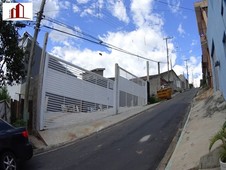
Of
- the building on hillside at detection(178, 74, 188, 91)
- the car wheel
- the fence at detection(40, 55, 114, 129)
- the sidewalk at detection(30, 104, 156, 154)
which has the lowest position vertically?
the car wheel

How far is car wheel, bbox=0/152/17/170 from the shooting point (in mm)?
9236

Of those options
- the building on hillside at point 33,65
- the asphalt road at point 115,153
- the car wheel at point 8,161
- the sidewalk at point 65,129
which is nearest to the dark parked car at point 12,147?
the car wheel at point 8,161

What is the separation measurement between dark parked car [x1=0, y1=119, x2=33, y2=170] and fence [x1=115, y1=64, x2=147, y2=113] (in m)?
18.5

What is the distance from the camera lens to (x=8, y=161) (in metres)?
9.44

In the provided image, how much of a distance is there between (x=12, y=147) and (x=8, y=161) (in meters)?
0.40

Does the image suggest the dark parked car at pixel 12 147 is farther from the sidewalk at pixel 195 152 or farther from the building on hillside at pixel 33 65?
the building on hillside at pixel 33 65

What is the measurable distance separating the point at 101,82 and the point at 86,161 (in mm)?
16314

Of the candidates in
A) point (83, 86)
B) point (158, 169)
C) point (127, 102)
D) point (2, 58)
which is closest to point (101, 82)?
point (83, 86)

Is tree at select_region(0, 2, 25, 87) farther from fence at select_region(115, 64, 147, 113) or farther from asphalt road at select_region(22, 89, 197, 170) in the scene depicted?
fence at select_region(115, 64, 147, 113)

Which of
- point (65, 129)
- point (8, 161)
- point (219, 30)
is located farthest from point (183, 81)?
point (8, 161)

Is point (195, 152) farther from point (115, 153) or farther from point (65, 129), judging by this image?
point (65, 129)

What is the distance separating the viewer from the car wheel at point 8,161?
30.3 feet

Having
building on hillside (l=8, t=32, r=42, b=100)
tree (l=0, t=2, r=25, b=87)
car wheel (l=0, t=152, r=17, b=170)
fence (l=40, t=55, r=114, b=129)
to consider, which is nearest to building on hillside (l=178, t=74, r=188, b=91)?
fence (l=40, t=55, r=114, b=129)

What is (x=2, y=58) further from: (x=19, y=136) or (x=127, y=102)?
(x=127, y=102)
